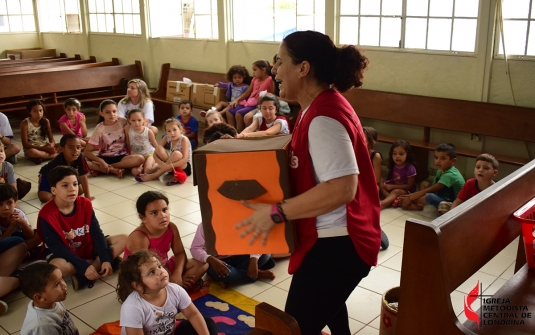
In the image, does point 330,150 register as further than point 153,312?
No

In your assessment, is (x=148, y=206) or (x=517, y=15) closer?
(x=148, y=206)

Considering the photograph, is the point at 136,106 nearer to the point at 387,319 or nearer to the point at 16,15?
the point at 387,319

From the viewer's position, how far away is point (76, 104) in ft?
21.9

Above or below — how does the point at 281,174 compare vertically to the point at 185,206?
above

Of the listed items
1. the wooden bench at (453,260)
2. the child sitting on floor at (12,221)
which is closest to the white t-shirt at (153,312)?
the wooden bench at (453,260)

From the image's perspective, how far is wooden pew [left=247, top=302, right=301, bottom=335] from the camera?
3.76ft

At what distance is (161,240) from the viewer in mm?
3131

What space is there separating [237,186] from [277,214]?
152 mm

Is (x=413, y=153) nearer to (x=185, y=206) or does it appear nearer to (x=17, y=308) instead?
(x=185, y=206)

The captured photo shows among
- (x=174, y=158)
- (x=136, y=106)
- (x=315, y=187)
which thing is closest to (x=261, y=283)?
(x=315, y=187)

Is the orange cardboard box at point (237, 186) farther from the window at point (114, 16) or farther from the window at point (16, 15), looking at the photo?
the window at point (16, 15)

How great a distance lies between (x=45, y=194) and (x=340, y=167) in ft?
12.7

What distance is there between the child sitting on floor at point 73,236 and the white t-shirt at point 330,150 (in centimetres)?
→ 213

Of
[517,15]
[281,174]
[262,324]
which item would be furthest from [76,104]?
[262,324]
